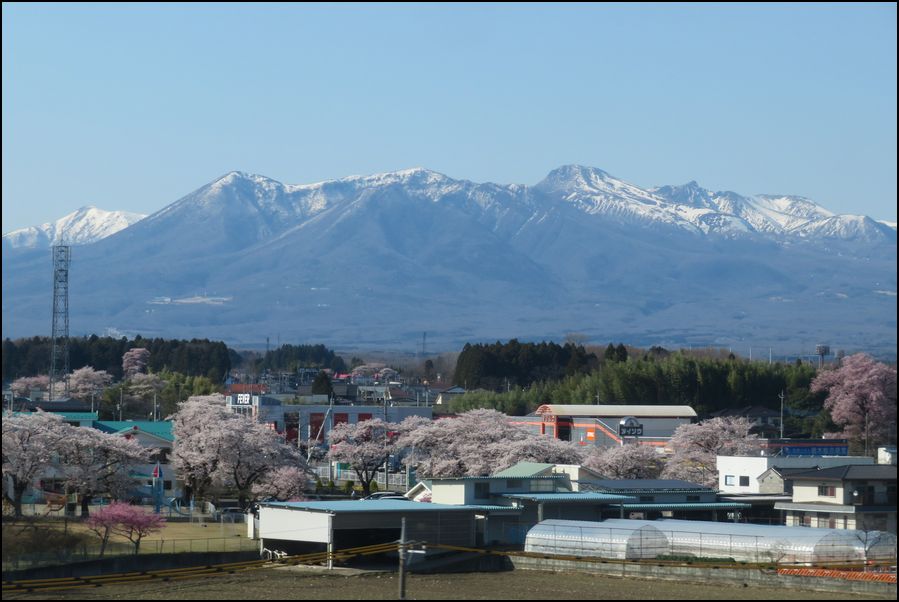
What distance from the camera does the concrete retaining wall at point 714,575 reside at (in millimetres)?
26141

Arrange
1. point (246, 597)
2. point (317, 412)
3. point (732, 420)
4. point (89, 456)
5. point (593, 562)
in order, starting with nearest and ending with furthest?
point (246, 597), point (593, 562), point (89, 456), point (732, 420), point (317, 412)

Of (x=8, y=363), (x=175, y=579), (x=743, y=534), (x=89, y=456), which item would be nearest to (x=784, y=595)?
(x=743, y=534)

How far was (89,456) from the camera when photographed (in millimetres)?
41125

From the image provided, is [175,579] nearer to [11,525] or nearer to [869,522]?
[11,525]

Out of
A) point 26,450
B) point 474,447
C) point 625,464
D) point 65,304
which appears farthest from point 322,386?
point 26,450

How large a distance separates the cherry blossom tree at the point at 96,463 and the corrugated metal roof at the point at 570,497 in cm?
1193

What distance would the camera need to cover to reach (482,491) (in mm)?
36281

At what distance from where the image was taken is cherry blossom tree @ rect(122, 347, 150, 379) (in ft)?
335

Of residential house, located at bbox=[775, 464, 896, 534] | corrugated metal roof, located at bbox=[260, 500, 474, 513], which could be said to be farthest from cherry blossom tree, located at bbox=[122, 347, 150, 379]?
residential house, located at bbox=[775, 464, 896, 534]

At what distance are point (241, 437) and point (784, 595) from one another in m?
22.9

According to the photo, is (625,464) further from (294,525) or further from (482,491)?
(294,525)

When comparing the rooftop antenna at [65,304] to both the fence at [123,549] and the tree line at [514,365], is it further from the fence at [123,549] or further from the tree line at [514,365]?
the fence at [123,549]

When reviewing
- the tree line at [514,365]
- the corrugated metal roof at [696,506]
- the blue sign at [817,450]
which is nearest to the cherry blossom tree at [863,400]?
the blue sign at [817,450]

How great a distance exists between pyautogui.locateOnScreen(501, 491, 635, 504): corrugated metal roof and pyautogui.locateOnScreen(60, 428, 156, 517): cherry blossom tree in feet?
39.1
